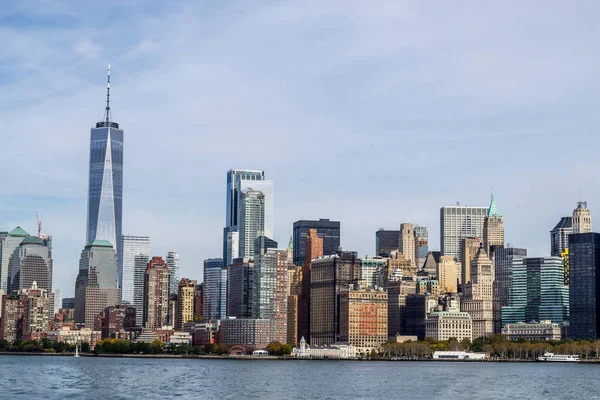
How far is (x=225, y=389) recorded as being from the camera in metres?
128

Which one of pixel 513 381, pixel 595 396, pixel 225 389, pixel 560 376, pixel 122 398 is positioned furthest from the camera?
pixel 560 376

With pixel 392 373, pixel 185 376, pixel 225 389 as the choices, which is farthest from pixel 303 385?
pixel 392 373

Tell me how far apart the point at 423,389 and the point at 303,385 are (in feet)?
49.8

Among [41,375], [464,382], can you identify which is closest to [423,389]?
[464,382]

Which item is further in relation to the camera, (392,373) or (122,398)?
(392,373)

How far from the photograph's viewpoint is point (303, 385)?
137250mm

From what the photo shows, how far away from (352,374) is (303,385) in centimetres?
3193

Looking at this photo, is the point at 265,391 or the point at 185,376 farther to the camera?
the point at 185,376

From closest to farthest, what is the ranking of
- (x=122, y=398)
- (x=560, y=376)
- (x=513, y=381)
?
(x=122, y=398)
(x=513, y=381)
(x=560, y=376)

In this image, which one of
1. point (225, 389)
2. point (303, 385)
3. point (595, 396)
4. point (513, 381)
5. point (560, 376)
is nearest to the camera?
point (595, 396)

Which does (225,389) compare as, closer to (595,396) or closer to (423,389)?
(423,389)

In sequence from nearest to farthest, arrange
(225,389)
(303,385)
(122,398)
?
(122,398)
(225,389)
(303,385)

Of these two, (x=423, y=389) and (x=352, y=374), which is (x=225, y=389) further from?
(x=352, y=374)

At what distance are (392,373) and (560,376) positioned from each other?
23553 millimetres
